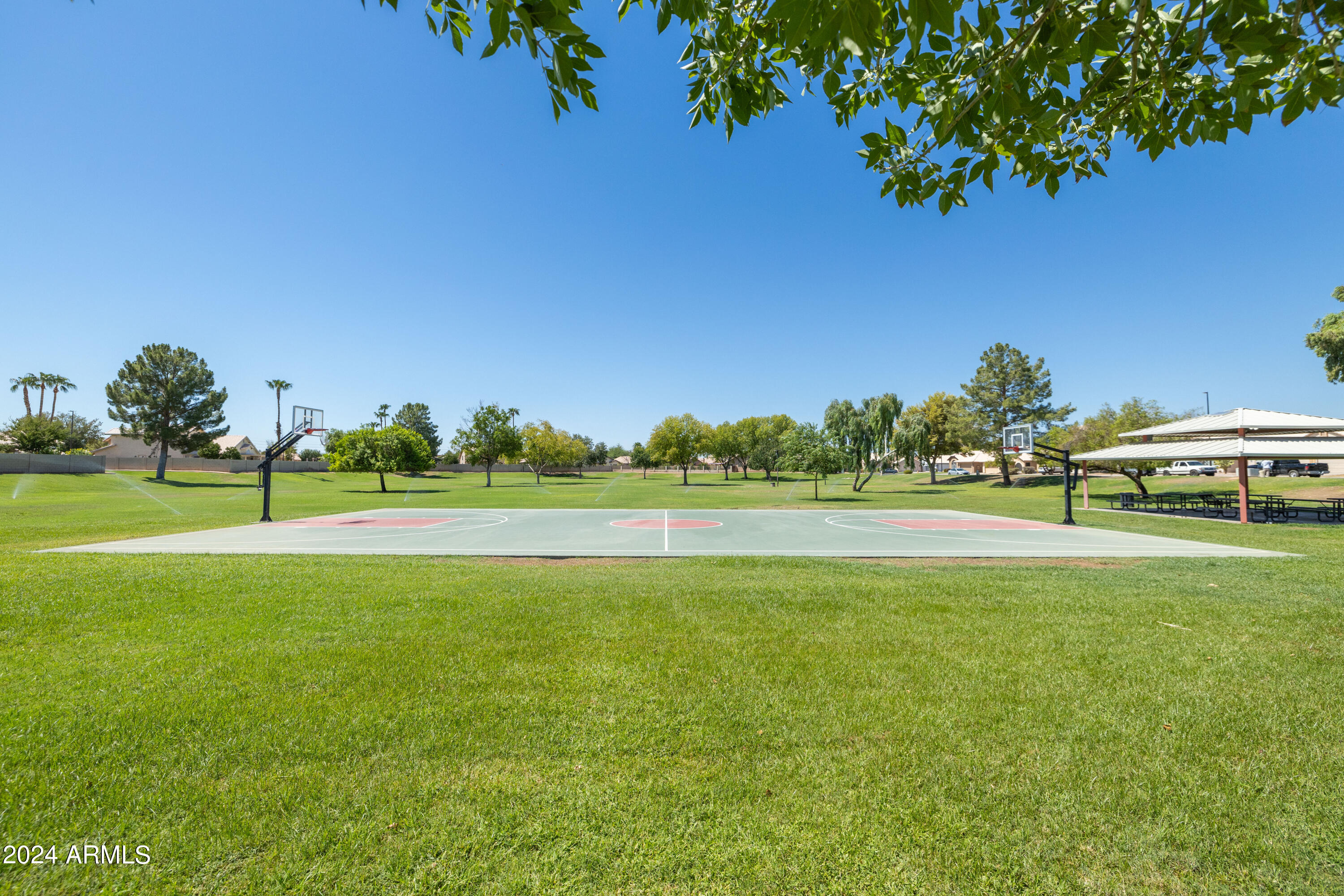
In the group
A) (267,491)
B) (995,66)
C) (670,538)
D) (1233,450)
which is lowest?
(670,538)

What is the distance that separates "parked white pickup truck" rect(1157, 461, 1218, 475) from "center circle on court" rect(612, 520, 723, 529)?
56567 millimetres

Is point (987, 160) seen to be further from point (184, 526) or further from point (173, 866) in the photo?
point (184, 526)

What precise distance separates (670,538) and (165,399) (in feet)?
216

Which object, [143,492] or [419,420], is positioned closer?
[143,492]

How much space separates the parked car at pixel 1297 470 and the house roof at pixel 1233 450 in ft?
124

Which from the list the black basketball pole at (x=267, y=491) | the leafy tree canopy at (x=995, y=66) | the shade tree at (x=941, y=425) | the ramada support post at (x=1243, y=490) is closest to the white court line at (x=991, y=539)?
the ramada support post at (x=1243, y=490)

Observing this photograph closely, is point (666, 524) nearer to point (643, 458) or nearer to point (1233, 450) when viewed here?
point (1233, 450)

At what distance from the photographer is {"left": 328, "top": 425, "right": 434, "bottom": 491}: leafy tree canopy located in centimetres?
4447

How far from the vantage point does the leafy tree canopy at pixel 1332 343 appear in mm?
25906

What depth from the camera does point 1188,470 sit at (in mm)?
55688

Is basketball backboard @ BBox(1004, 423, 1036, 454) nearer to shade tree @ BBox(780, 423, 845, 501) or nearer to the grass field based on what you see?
shade tree @ BBox(780, 423, 845, 501)

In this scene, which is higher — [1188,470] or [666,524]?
[1188,470]

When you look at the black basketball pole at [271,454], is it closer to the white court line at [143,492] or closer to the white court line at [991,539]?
the white court line at [143,492]

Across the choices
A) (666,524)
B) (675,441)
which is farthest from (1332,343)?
(675,441)
